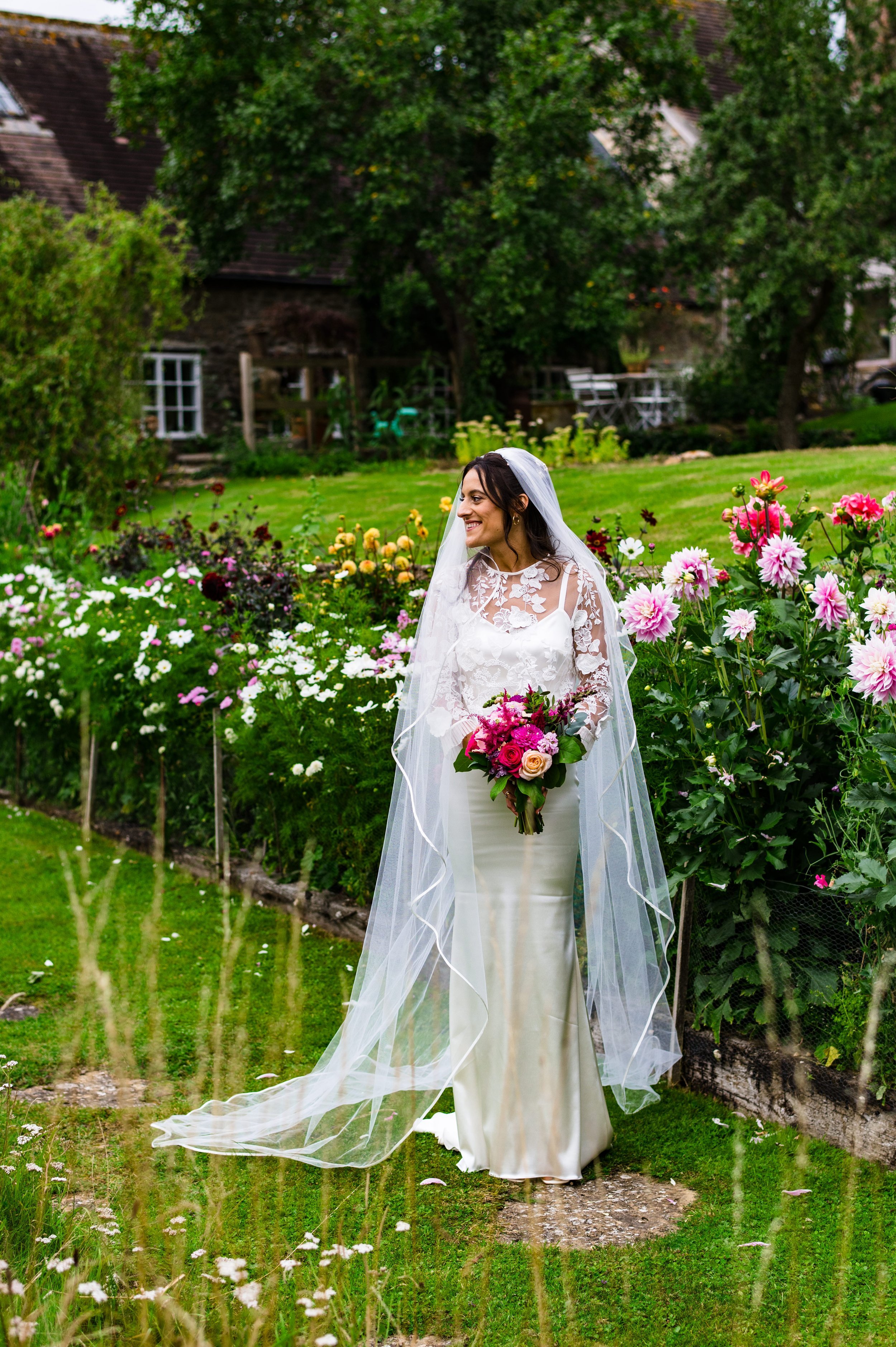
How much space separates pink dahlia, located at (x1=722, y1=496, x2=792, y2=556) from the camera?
4.55 metres

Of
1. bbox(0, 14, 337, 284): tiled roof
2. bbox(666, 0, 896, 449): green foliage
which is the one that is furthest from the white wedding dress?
bbox(0, 14, 337, 284): tiled roof

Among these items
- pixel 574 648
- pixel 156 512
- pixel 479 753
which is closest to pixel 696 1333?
pixel 479 753

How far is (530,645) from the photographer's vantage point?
4.32 m

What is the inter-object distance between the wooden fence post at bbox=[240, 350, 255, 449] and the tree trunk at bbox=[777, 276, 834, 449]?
313 inches

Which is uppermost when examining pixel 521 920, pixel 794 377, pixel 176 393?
pixel 176 393

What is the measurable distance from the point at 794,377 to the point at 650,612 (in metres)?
16.7

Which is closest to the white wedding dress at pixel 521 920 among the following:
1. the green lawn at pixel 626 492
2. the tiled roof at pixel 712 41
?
the green lawn at pixel 626 492

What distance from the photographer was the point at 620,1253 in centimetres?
369

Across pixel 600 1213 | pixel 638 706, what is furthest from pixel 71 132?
pixel 600 1213

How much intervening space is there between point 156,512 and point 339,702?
35.2 ft

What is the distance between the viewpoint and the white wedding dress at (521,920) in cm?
419

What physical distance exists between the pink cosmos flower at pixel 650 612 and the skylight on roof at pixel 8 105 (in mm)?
21595

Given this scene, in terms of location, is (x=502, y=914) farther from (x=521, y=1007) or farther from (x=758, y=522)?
(x=758, y=522)

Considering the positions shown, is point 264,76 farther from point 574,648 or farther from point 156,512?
point 574,648
